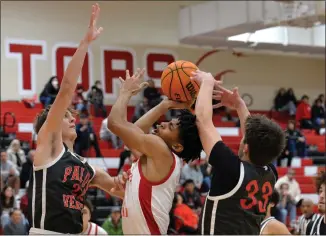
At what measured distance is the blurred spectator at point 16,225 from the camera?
38.6ft

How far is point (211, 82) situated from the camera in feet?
14.3

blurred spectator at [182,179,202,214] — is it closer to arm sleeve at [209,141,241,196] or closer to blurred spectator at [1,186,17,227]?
blurred spectator at [1,186,17,227]

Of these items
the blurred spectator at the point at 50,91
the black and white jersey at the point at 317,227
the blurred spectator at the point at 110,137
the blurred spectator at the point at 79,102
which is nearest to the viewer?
the black and white jersey at the point at 317,227


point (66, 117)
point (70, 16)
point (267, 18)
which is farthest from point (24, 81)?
point (66, 117)

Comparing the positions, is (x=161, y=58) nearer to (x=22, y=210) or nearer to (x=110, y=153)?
(x=110, y=153)

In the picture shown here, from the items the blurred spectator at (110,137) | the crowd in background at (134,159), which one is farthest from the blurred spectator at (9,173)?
the blurred spectator at (110,137)

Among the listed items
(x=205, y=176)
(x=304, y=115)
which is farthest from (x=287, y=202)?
(x=304, y=115)

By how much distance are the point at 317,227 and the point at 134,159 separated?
2324 millimetres

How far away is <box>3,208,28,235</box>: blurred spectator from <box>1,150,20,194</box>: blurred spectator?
1.68 metres

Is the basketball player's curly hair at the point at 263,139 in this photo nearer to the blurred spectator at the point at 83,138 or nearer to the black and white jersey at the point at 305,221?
the black and white jersey at the point at 305,221

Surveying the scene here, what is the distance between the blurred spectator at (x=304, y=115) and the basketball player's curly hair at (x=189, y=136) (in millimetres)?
19355

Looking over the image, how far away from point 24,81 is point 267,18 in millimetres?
7128

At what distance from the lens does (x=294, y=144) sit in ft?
68.0

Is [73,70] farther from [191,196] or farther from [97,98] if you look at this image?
[97,98]
